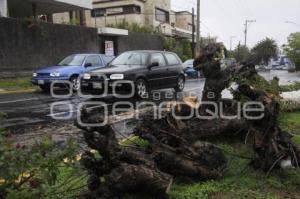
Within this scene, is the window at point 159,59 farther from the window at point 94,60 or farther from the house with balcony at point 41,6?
the house with balcony at point 41,6

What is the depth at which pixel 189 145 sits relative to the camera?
15.0 feet

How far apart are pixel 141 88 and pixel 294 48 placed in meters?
39.5

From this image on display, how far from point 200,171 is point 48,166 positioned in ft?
6.03

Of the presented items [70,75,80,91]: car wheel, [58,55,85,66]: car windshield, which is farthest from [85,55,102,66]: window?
[70,75,80,91]: car wheel

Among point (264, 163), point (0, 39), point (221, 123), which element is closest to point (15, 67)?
point (0, 39)

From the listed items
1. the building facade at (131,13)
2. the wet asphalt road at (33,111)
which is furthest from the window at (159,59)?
the building facade at (131,13)

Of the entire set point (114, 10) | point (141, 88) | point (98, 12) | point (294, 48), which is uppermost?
point (114, 10)

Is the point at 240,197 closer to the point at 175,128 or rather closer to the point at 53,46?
the point at 175,128

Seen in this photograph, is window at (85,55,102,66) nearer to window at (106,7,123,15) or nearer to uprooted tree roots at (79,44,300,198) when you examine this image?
uprooted tree roots at (79,44,300,198)

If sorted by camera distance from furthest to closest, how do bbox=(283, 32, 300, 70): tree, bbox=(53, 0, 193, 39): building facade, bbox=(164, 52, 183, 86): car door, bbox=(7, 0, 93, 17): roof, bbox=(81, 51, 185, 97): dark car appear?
bbox=(53, 0, 193, 39): building facade, bbox=(283, 32, 300, 70): tree, bbox=(7, 0, 93, 17): roof, bbox=(164, 52, 183, 86): car door, bbox=(81, 51, 185, 97): dark car

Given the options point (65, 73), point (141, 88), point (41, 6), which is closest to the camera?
point (141, 88)

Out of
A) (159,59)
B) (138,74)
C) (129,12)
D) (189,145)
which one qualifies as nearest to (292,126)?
(189,145)

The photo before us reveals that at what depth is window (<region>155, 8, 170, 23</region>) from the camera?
5900cm

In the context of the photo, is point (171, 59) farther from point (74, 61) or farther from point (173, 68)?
point (74, 61)
